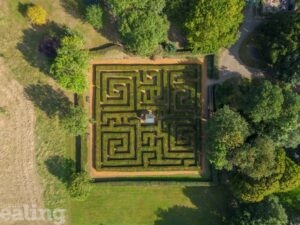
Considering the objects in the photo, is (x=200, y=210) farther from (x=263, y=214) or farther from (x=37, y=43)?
(x=37, y=43)

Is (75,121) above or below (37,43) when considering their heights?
below

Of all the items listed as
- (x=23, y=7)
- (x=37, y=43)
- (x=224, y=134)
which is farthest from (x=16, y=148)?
(x=224, y=134)

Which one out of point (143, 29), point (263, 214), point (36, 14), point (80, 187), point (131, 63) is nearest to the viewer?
point (143, 29)

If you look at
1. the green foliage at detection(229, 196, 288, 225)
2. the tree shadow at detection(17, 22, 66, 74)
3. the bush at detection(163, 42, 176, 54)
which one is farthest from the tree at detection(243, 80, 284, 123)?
the tree shadow at detection(17, 22, 66, 74)

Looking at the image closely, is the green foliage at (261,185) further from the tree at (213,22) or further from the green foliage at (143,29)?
the green foliage at (143,29)

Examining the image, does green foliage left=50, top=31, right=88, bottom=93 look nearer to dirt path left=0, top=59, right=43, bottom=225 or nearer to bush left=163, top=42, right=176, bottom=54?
dirt path left=0, top=59, right=43, bottom=225

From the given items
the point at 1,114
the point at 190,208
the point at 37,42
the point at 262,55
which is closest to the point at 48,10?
the point at 37,42
